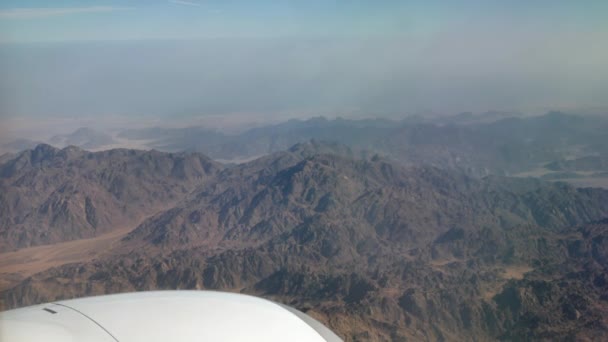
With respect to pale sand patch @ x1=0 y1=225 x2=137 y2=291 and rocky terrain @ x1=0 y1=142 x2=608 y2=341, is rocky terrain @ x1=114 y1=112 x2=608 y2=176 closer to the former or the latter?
rocky terrain @ x1=0 y1=142 x2=608 y2=341

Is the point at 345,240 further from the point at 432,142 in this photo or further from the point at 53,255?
the point at 432,142

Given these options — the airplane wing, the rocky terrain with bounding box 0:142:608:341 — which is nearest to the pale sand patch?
the rocky terrain with bounding box 0:142:608:341

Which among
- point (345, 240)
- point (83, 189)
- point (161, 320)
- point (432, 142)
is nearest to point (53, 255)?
point (83, 189)

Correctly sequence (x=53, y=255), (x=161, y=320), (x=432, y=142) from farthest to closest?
(x=432, y=142)
(x=53, y=255)
(x=161, y=320)

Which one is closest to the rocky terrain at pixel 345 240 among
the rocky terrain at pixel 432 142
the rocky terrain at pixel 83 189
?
the rocky terrain at pixel 83 189

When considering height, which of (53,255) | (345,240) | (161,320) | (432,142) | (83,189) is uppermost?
(432,142)

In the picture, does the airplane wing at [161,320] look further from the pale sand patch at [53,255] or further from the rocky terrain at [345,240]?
the pale sand patch at [53,255]
